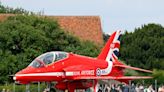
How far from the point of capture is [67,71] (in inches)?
1291

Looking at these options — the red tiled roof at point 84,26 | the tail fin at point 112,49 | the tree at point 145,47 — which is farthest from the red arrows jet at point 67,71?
the tree at point 145,47

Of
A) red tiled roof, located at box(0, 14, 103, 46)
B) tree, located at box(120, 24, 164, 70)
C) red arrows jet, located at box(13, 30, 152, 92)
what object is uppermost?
red arrows jet, located at box(13, 30, 152, 92)

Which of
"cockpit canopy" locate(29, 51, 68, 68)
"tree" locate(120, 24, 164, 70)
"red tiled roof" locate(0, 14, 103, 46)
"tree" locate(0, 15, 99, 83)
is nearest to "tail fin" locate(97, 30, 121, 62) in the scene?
"cockpit canopy" locate(29, 51, 68, 68)

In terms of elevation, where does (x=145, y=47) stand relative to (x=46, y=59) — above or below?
below

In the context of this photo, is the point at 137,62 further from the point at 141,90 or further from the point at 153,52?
the point at 141,90

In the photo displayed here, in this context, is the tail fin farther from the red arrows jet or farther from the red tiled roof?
the red tiled roof

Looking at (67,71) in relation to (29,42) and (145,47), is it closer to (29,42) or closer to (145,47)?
(29,42)

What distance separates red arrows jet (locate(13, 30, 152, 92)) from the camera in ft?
104

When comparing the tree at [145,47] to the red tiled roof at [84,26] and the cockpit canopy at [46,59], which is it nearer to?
the red tiled roof at [84,26]

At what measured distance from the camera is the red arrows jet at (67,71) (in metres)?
31.8

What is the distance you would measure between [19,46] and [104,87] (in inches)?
769

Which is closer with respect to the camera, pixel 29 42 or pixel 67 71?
pixel 67 71

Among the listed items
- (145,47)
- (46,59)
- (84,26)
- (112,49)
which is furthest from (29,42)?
(145,47)

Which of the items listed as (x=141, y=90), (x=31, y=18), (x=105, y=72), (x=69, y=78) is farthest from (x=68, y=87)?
(x=31, y=18)
